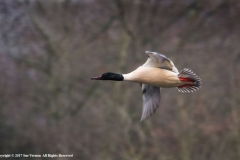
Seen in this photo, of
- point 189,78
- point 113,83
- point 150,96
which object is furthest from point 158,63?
point 113,83

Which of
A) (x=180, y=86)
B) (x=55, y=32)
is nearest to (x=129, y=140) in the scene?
(x=55, y=32)

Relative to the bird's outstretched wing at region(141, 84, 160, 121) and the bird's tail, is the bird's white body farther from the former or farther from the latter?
the bird's outstretched wing at region(141, 84, 160, 121)

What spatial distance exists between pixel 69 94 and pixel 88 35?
4.15ft

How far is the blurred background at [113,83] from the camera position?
13.7 m

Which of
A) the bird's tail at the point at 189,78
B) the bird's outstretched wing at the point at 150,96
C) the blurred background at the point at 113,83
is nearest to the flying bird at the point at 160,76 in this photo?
the bird's tail at the point at 189,78

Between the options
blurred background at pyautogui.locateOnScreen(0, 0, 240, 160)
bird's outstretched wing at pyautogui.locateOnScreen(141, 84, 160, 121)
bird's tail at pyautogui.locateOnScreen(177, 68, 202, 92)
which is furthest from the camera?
blurred background at pyautogui.locateOnScreen(0, 0, 240, 160)

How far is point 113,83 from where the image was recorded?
14.2 metres

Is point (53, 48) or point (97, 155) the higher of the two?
point (53, 48)

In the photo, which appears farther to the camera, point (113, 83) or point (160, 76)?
point (113, 83)

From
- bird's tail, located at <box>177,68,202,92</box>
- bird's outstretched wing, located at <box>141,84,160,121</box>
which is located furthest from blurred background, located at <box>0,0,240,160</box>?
bird's tail, located at <box>177,68,202,92</box>

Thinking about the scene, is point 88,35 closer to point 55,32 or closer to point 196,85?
point 55,32

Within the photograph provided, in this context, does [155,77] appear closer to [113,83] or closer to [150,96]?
[150,96]

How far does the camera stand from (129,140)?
13805mm

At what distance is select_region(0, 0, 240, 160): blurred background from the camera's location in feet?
45.0
